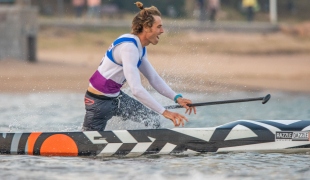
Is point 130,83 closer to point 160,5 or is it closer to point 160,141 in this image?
point 160,141

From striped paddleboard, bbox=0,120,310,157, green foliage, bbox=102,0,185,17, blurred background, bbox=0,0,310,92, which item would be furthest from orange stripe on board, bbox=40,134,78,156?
green foliage, bbox=102,0,185,17

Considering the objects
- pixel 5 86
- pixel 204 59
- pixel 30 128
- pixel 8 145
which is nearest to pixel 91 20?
pixel 204 59

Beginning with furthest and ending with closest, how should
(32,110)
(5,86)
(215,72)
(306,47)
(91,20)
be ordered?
1. (91,20)
2. (306,47)
3. (215,72)
4. (5,86)
5. (32,110)

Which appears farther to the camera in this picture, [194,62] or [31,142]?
[194,62]

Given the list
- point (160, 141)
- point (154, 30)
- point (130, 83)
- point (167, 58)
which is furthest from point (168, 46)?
point (130, 83)

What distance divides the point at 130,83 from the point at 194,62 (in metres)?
11.6

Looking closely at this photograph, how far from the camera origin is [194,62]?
2016 cm

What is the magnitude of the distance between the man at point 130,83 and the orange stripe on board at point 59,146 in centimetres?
28

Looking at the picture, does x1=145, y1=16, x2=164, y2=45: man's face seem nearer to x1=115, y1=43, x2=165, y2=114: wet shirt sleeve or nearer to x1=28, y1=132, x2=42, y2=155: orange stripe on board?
x1=115, y1=43, x2=165, y2=114: wet shirt sleeve

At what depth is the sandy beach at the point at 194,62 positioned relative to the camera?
60.5 feet

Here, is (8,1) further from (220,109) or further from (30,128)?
(30,128)

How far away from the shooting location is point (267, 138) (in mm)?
9086

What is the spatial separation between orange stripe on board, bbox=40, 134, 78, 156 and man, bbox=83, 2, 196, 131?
283mm

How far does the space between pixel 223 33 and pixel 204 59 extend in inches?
132
